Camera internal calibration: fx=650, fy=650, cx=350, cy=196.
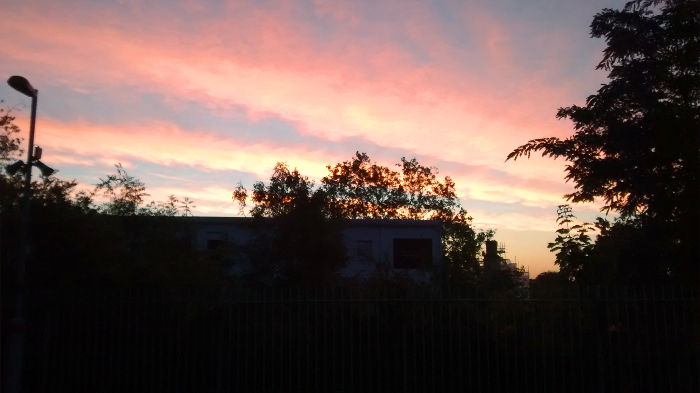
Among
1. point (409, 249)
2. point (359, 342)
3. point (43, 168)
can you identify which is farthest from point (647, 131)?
point (409, 249)

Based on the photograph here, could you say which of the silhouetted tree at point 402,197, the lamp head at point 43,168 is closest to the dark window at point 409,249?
the silhouetted tree at point 402,197

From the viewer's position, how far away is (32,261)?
1289 cm

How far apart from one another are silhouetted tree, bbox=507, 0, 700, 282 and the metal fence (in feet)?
5.33

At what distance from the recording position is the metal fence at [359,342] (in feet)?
35.6

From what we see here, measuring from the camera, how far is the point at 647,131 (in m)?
13.7

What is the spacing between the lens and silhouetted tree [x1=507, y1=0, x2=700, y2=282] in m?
9.91

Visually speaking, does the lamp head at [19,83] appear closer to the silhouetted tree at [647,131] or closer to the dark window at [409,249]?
the silhouetted tree at [647,131]

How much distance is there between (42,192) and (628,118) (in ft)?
44.4

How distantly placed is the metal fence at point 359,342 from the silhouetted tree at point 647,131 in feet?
5.33

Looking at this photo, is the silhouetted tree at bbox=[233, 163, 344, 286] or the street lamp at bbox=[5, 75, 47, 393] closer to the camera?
the street lamp at bbox=[5, 75, 47, 393]

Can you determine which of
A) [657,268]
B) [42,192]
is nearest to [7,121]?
[42,192]

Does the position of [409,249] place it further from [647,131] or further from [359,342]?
[359,342]

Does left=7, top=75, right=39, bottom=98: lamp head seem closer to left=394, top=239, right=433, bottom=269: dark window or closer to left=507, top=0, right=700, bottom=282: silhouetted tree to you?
left=507, top=0, right=700, bottom=282: silhouetted tree

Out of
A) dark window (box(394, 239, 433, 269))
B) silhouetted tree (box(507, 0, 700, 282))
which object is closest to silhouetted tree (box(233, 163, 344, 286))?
silhouetted tree (box(507, 0, 700, 282))
